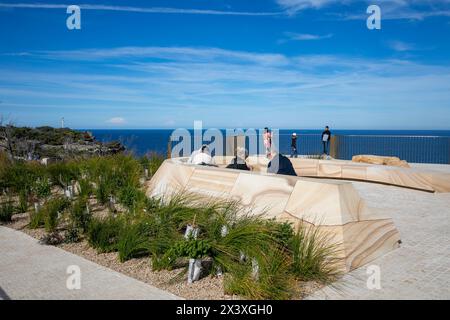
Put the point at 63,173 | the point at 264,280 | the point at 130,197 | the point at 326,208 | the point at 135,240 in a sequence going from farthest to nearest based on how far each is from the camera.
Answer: the point at 63,173 < the point at 130,197 < the point at 326,208 < the point at 135,240 < the point at 264,280

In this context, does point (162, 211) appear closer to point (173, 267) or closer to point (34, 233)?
point (173, 267)

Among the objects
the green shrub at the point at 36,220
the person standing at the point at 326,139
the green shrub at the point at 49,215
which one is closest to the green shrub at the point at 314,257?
the green shrub at the point at 49,215

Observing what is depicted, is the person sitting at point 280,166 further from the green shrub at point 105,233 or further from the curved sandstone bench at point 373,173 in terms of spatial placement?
the green shrub at point 105,233

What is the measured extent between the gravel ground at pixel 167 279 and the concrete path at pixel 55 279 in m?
0.13

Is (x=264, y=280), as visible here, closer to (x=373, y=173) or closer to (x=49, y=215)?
(x=49, y=215)

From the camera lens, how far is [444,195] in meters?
10.3

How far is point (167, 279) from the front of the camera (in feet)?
15.5

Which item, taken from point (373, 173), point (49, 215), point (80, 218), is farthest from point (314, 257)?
point (373, 173)

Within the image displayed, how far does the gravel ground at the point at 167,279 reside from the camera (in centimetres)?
430

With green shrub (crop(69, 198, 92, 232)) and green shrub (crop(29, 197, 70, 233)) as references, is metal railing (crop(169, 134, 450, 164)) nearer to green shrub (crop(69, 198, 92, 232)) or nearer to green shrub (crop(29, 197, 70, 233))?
green shrub (crop(29, 197, 70, 233))

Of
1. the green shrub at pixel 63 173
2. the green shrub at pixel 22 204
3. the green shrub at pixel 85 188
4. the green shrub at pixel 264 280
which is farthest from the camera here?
the green shrub at pixel 63 173

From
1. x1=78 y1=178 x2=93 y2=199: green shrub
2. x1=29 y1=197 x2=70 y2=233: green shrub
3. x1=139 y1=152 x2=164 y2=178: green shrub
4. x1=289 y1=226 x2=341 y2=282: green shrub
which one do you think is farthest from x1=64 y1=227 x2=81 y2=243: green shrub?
x1=139 y1=152 x2=164 y2=178: green shrub

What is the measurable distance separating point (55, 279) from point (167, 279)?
1.41 metres
